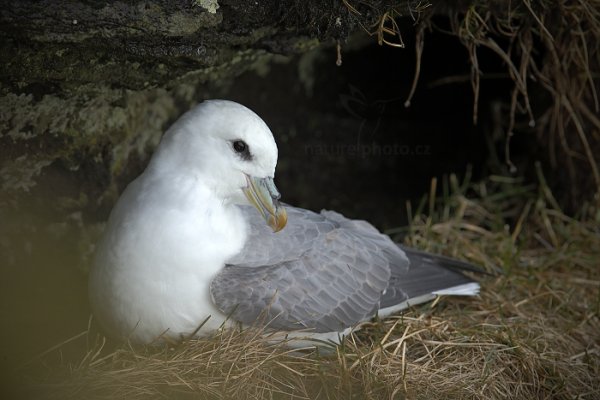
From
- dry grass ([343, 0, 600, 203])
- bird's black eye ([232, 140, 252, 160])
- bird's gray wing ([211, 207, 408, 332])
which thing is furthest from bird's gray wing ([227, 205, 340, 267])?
dry grass ([343, 0, 600, 203])

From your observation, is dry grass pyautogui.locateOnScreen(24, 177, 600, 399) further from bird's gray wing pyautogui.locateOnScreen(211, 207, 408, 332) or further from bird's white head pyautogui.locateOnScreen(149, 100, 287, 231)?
bird's white head pyautogui.locateOnScreen(149, 100, 287, 231)

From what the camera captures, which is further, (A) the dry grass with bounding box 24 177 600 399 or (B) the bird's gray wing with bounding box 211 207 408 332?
(B) the bird's gray wing with bounding box 211 207 408 332

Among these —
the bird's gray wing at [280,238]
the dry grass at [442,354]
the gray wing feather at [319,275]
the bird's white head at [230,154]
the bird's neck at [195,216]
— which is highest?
the bird's white head at [230,154]

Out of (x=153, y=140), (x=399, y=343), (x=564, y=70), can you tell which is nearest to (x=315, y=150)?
(x=153, y=140)

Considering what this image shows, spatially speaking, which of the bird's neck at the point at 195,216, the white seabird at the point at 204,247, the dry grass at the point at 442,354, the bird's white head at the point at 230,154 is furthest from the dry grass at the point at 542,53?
the bird's neck at the point at 195,216

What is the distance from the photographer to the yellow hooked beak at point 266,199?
281 cm

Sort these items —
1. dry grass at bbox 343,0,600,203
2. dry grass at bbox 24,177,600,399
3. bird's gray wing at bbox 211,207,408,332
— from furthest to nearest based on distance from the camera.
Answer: dry grass at bbox 343,0,600,203 → bird's gray wing at bbox 211,207,408,332 → dry grass at bbox 24,177,600,399

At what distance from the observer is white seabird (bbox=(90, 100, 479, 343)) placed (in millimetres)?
2752

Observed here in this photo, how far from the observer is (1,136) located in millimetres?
2975

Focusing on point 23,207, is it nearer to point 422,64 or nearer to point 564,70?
point 422,64

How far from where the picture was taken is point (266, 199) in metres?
2.81

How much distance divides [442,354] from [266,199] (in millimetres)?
1067

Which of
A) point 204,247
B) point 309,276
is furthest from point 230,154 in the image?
point 309,276

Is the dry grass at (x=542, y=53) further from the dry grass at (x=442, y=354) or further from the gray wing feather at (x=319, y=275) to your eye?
the gray wing feather at (x=319, y=275)
